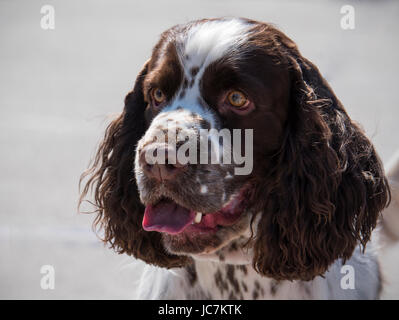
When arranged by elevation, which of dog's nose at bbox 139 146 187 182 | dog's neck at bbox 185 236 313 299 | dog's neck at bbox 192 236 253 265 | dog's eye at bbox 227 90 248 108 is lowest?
dog's neck at bbox 185 236 313 299

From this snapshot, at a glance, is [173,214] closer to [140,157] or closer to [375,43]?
[140,157]

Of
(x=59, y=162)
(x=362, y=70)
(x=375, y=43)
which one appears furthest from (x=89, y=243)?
(x=375, y=43)

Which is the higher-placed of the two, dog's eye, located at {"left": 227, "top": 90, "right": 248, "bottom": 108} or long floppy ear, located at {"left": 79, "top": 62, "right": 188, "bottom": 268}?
dog's eye, located at {"left": 227, "top": 90, "right": 248, "bottom": 108}

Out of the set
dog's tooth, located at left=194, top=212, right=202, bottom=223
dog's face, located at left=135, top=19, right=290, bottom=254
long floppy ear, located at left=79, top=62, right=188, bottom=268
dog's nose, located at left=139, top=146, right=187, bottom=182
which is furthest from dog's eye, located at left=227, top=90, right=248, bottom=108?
long floppy ear, located at left=79, top=62, right=188, bottom=268

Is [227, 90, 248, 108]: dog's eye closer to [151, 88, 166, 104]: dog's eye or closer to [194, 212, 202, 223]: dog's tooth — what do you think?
[151, 88, 166, 104]: dog's eye

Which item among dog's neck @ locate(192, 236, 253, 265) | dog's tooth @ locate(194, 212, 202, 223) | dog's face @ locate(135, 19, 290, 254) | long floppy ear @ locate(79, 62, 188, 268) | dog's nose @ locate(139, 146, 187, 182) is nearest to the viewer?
dog's nose @ locate(139, 146, 187, 182)

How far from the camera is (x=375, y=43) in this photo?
9617 mm

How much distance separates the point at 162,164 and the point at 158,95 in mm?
569

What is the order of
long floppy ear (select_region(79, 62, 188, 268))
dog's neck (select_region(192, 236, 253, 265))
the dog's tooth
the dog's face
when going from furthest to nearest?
long floppy ear (select_region(79, 62, 188, 268)), dog's neck (select_region(192, 236, 253, 265)), the dog's tooth, the dog's face

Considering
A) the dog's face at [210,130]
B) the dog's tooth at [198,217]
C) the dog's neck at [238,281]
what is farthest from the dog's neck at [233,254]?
the dog's tooth at [198,217]

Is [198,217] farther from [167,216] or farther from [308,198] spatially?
[308,198]

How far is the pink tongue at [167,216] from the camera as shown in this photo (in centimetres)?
275

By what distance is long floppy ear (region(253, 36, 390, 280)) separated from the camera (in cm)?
288

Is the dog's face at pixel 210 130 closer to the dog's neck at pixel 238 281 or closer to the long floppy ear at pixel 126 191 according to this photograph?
the dog's neck at pixel 238 281
